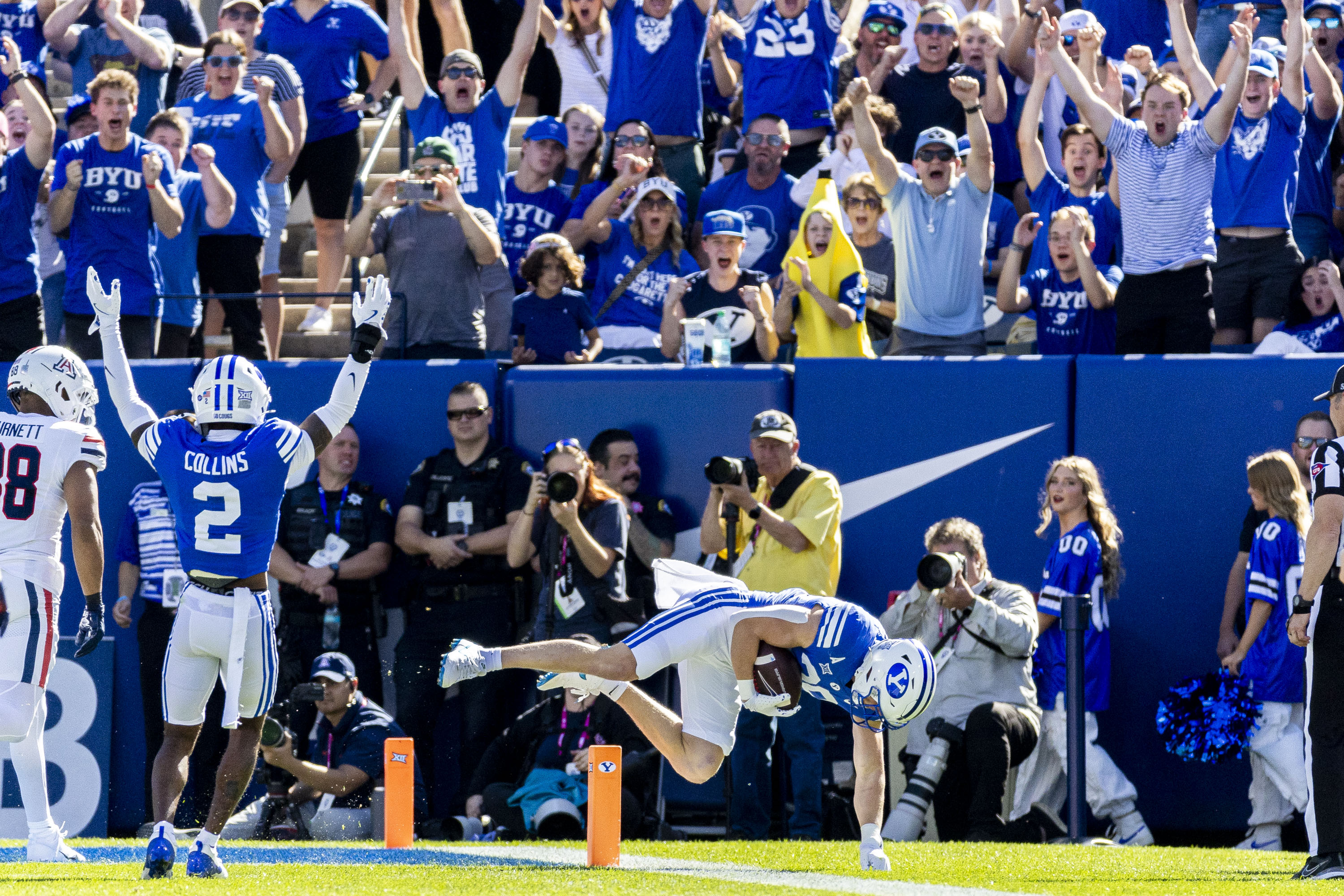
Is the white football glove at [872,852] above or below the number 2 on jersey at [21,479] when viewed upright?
below

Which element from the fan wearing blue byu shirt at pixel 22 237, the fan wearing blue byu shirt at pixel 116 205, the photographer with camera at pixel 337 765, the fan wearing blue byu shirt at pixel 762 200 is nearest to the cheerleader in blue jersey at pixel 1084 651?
the fan wearing blue byu shirt at pixel 762 200

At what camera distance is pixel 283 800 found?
10.1 metres

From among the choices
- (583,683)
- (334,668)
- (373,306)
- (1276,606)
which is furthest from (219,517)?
(1276,606)

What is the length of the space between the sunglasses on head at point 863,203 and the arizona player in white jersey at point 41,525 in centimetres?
522

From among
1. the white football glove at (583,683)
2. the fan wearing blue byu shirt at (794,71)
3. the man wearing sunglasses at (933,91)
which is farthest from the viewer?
the fan wearing blue byu shirt at (794,71)

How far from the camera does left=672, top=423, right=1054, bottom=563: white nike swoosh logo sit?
10.4m

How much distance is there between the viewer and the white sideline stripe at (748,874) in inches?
255

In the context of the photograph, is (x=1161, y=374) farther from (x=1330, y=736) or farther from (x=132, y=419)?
(x=132, y=419)

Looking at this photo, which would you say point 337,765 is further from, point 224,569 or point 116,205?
point 116,205

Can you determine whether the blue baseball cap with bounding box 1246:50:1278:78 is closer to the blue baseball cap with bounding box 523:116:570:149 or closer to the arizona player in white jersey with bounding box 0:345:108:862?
the blue baseball cap with bounding box 523:116:570:149

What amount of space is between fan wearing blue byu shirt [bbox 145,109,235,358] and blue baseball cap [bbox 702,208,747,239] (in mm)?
3001

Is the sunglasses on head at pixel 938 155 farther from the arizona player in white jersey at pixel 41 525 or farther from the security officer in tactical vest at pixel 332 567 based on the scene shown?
the arizona player in white jersey at pixel 41 525

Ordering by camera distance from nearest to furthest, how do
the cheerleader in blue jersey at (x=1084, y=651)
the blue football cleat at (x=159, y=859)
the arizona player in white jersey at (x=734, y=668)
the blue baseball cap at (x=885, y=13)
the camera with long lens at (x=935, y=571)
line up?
the blue football cleat at (x=159, y=859), the arizona player in white jersey at (x=734, y=668), the camera with long lens at (x=935, y=571), the cheerleader in blue jersey at (x=1084, y=651), the blue baseball cap at (x=885, y=13)

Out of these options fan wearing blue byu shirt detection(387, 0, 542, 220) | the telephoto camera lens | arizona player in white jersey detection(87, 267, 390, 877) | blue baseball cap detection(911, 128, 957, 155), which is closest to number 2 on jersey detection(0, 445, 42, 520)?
arizona player in white jersey detection(87, 267, 390, 877)
